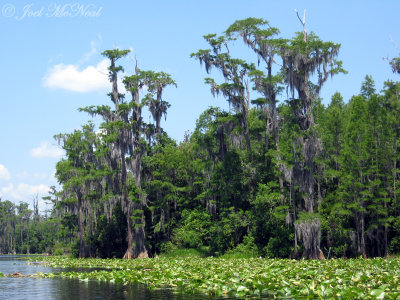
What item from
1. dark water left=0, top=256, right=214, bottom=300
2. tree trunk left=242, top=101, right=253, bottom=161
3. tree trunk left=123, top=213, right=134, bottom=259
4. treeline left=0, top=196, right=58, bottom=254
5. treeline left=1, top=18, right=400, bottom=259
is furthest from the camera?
treeline left=0, top=196, right=58, bottom=254

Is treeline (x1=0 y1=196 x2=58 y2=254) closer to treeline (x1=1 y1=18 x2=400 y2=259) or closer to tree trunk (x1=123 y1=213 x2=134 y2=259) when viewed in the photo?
treeline (x1=1 y1=18 x2=400 y2=259)

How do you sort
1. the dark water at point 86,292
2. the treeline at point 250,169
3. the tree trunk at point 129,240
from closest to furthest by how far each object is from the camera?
the dark water at point 86,292
the treeline at point 250,169
the tree trunk at point 129,240

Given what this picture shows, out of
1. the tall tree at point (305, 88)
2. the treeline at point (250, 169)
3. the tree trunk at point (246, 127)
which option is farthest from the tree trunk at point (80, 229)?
the tall tree at point (305, 88)

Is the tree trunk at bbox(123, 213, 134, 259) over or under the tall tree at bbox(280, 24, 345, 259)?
under

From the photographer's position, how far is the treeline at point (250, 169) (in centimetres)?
3028

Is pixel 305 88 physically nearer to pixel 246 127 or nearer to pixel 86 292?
pixel 246 127

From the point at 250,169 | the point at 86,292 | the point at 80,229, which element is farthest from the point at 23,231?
the point at 86,292

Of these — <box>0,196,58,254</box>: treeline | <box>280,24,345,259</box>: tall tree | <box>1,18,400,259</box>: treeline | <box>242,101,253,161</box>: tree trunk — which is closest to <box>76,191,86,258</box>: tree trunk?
<box>1,18,400,259</box>: treeline

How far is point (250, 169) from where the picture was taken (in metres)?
36.7

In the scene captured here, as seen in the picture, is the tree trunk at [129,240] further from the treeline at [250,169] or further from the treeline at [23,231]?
the treeline at [23,231]

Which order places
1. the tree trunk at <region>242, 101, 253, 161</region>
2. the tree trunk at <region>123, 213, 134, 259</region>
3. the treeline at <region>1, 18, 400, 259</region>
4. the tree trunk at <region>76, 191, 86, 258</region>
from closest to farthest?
the treeline at <region>1, 18, 400, 259</region>
the tree trunk at <region>242, 101, 253, 161</region>
the tree trunk at <region>123, 213, 134, 259</region>
the tree trunk at <region>76, 191, 86, 258</region>

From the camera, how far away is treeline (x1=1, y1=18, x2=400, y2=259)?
99.3 ft

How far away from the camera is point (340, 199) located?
1198 inches

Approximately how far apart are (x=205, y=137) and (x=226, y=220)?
7.47 metres
